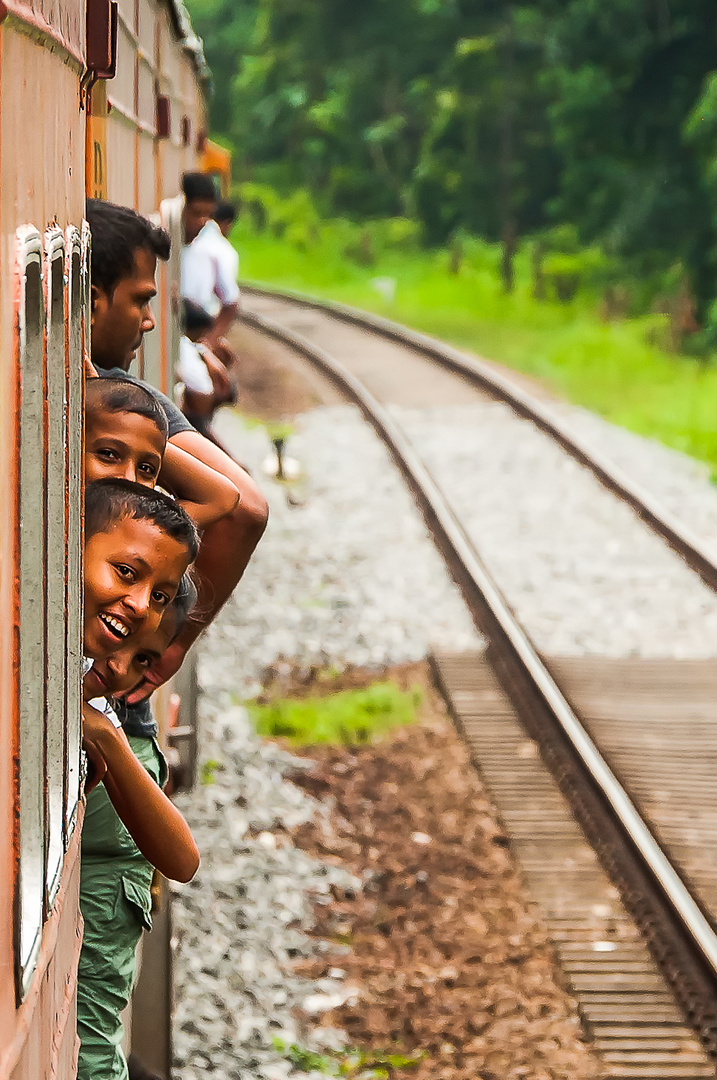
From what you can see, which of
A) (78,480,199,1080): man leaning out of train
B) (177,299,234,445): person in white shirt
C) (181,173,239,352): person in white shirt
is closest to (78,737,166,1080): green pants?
(78,480,199,1080): man leaning out of train

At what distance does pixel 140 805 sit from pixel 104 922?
0.36 m

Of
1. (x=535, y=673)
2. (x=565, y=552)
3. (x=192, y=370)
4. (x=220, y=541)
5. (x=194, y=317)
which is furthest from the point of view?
(x=565, y=552)

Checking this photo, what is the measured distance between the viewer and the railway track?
16.8 feet

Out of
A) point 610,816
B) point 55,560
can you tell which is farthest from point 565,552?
point 55,560

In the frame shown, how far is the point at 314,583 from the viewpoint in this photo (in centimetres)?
1036

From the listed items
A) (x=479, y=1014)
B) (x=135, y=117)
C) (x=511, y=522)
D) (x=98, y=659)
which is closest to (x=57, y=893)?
(x=98, y=659)

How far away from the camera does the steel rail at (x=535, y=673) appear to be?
570 cm

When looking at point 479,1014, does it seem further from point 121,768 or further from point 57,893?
point 57,893

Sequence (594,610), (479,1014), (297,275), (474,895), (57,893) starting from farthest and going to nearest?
1. (297,275)
2. (594,610)
3. (474,895)
4. (479,1014)
5. (57,893)

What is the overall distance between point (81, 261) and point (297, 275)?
34693 millimetres

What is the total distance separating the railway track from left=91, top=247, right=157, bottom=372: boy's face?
282cm

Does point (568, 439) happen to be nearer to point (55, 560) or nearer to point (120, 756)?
point (120, 756)

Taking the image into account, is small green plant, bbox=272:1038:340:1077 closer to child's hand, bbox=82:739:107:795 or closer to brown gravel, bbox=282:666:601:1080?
brown gravel, bbox=282:666:601:1080

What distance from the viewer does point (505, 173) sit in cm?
3325
